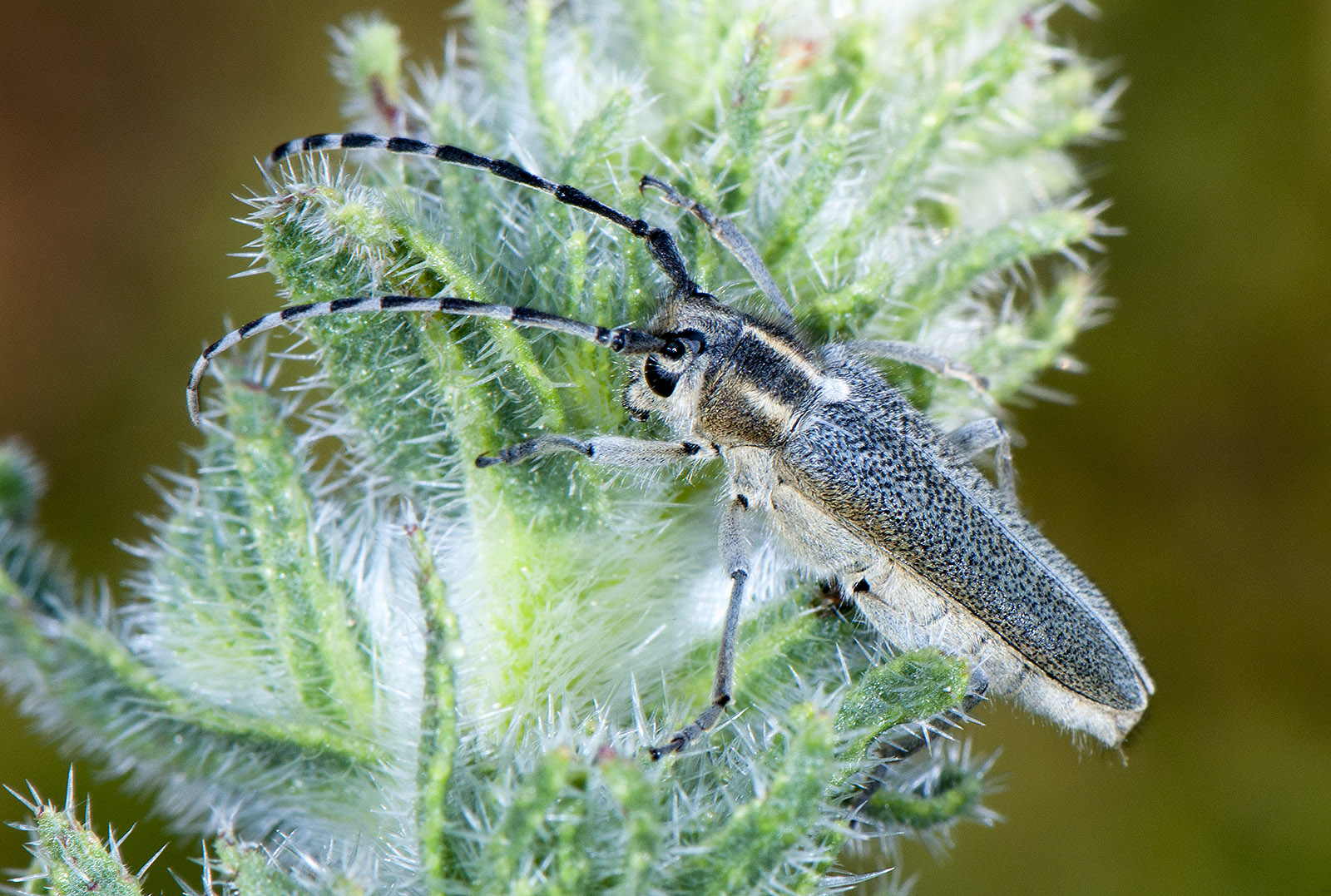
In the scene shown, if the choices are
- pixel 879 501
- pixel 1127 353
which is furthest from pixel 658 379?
pixel 1127 353

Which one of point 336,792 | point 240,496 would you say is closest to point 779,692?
point 336,792

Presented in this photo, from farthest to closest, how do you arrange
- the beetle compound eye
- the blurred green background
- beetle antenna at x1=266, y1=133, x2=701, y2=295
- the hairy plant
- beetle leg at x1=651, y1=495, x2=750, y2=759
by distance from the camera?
the blurred green background < the beetle compound eye < beetle antenna at x1=266, y1=133, x2=701, y2=295 < beetle leg at x1=651, y1=495, x2=750, y2=759 < the hairy plant

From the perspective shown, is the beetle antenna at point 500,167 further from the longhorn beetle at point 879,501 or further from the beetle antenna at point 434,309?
the beetle antenna at point 434,309

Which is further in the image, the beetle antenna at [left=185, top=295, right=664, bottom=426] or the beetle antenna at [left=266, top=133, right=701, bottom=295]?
the beetle antenna at [left=266, top=133, right=701, bottom=295]

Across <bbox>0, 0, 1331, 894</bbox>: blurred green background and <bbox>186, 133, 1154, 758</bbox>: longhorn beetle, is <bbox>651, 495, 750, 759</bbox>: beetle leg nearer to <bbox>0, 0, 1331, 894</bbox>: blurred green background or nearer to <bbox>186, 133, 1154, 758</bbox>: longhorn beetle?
<bbox>186, 133, 1154, 758</bbox>: longhorn beetle

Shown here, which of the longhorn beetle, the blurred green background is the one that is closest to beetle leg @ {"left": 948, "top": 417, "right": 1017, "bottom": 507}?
the longhorn beetle

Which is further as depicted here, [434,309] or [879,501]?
[879,501]

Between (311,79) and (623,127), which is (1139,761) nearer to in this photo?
(623,127)

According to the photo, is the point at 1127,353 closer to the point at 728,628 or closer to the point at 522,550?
the point at 728,628

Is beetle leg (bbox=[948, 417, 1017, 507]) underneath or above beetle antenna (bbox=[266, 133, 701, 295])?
underneath
